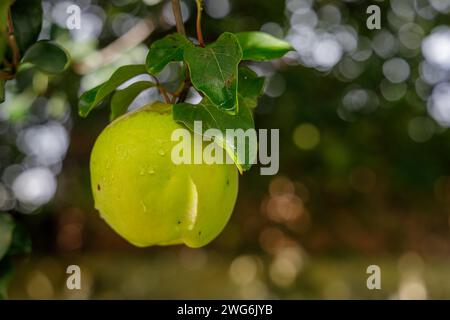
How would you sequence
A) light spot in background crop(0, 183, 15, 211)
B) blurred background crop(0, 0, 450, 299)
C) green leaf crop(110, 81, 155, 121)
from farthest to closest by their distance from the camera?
light spot in background crop(0, 183, 15, 211), blurred background crop(0, 0, 450, 299), green leaf crop(110, 81, 155, 121)

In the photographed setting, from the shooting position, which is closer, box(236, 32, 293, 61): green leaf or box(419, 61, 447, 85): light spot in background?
box(236, 32, 293, 61): green leaf

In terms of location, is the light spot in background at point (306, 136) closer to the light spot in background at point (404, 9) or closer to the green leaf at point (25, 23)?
the light spot in background at point (404, 9)

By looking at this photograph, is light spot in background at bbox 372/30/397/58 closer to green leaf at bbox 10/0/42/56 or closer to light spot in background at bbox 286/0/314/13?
light spot in background at bbox 286/0/314/13

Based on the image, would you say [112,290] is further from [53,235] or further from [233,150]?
[233,150]

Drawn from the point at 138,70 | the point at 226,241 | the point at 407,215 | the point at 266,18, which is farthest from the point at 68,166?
Answer: the point at 138,70

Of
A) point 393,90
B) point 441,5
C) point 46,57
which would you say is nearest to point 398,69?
point 393,90

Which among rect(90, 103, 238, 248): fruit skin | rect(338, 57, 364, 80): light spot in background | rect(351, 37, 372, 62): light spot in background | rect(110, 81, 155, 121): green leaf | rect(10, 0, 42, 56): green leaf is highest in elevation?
rect(351, 37, 372, 62): light spot in background

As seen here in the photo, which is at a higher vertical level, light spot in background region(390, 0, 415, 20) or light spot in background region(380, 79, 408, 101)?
light spot in background region(390, 0, 415, 20)

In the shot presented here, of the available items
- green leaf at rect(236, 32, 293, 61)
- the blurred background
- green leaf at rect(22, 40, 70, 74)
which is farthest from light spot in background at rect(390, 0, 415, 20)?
green leaf at rect(22, 40, 70, 74)

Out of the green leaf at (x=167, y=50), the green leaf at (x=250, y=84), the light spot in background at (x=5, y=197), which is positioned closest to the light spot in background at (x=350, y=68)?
the light spot in background at (x=5, y=197)
